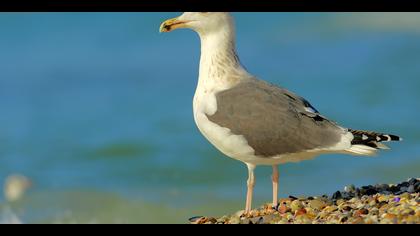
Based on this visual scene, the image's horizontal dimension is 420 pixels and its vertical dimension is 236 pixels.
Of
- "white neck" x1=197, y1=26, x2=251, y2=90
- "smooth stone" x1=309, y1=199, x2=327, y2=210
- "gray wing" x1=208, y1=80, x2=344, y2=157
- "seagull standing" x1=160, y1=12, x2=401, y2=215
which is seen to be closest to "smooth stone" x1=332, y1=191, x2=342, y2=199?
"smooth stone" x1=309, y1=199, x2=327, y2=210

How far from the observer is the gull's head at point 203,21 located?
34.6ft

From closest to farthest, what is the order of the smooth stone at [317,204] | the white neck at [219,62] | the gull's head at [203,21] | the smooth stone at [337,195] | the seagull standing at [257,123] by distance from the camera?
the seagull standing at [257,123]
the smooth stone at [317,204]
the white neck at [219,62]
the gull's head at [203,21]
the smooth stone at [337,195]

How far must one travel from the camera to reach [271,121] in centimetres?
1004

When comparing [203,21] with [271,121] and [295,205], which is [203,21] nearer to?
[271,121]

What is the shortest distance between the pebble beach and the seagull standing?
0.36 m

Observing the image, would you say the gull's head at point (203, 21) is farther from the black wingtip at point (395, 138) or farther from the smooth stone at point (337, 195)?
the smooth stone at point (337, 195)

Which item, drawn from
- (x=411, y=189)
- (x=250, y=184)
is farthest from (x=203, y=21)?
(x=411, y=189)

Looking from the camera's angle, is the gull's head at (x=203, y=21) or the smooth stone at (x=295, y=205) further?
the gull's head at (x=203, y=21)

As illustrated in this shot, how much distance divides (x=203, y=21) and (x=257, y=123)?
1638 mm

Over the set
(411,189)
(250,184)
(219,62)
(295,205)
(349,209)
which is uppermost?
(219,62)

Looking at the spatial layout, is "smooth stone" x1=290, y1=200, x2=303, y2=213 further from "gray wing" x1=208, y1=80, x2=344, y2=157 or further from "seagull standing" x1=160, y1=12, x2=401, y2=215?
"gray wing" x1=208, y1=80, x2=344, y2=157

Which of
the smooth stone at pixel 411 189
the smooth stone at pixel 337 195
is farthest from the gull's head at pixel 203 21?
the smooth stone at pixel 411 189

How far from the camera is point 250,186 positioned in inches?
403
